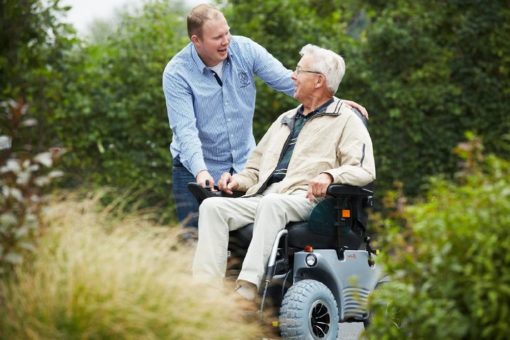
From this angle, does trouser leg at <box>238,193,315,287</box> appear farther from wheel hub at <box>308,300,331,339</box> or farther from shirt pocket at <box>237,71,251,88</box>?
shirt pocket at <box>237,71,251,88</box>

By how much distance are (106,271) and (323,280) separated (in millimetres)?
2147

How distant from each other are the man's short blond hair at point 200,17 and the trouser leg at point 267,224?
3.81 ft

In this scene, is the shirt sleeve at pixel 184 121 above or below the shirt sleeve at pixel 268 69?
below

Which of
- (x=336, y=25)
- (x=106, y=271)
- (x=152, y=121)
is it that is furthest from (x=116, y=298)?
(x=336, y=25)

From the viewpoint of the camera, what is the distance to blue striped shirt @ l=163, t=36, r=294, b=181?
6512 mm

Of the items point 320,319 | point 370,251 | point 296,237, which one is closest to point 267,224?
point 296,237

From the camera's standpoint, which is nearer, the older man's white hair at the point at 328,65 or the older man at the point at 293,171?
the older man at the point at 293,171

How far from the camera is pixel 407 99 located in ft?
37.3

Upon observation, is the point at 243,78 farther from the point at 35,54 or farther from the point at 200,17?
the point at 35,54

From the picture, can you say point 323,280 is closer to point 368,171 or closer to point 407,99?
point 368,171

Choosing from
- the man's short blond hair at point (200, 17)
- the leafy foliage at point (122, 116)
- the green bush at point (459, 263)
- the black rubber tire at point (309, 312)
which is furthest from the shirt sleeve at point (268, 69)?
the leafy foliage at point (122, 116)

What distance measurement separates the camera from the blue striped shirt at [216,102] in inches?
256

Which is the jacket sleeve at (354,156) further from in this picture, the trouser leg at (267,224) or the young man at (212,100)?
the young man at (212,100)

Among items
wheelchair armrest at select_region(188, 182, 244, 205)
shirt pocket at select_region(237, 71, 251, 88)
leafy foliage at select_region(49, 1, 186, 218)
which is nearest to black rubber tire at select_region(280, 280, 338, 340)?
wheelchair armrest at select_region(188, 182, 244, 205)
